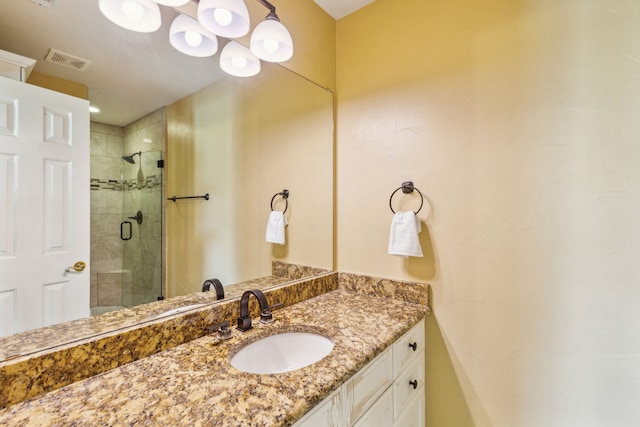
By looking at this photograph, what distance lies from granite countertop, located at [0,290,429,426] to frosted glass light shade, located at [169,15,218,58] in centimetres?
110

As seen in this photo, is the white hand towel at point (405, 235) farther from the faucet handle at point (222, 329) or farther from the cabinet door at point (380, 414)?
the faucet handle at point (222, 329)

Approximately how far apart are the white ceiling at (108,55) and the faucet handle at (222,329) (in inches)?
30.1

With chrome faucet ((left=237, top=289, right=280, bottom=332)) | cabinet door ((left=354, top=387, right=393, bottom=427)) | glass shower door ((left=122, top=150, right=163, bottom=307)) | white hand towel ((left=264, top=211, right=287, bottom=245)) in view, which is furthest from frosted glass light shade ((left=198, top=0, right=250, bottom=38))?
cabinet door ((left=354, top=387, right=393, bottom=427))

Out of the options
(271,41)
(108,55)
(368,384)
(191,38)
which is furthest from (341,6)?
(368,384)

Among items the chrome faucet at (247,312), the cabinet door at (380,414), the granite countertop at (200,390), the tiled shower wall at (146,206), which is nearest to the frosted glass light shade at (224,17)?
the tiled shower wall at (146,206)

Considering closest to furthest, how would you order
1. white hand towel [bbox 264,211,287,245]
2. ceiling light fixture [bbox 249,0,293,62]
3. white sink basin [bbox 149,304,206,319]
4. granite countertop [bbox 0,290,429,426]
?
granite countertop [bbox 0,290,429,426] < white sink basin [bbox 149,304,206,319] < ceiling light fixture [bbox 249,0,293,62] < white hand towel [bbox 264,211,287,245]

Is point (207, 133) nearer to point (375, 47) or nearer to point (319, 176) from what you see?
point (319, 176)

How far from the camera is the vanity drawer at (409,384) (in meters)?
1.10

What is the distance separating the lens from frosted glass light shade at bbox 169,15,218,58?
1.06 meters

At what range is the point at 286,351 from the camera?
1.12 metres

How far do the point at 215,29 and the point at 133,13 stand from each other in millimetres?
271

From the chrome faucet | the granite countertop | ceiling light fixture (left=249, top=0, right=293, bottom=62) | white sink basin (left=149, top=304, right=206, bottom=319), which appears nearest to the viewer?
the granite countertop

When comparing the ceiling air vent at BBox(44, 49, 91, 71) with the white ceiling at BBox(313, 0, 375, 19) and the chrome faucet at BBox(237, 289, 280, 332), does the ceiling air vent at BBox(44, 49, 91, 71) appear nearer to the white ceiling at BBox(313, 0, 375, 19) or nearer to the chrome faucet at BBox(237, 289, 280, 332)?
the chrome faucet at BBox(237, 289, 280, 332)

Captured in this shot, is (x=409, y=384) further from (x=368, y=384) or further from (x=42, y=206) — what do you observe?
(x=42, y=206)
